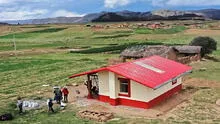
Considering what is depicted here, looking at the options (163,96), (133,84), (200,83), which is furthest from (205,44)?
(133,84)

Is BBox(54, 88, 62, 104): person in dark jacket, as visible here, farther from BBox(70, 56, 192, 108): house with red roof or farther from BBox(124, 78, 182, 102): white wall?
BBox(124, 78, 182, 102): white wall

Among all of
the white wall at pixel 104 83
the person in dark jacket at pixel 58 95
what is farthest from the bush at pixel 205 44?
the person in dark jacket at pixel 58 95

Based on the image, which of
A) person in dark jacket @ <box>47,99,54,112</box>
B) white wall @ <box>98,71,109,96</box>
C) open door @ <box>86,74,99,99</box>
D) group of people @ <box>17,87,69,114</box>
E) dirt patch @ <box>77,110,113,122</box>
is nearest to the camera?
dirt patch @ <box>77,110,113,122</box>

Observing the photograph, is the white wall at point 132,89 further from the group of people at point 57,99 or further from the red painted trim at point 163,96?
the group of people at point 57,99

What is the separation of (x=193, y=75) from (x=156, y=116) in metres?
15.0

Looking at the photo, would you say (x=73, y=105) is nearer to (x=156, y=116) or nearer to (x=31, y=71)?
(x=156, y=116)

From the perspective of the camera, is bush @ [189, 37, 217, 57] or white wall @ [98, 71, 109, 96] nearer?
white wall @ [98, 71, 109, 96]

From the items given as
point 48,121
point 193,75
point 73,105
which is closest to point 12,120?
point 48,121

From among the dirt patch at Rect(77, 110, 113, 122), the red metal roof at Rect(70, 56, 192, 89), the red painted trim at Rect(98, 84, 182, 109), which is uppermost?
the red metal roof at Rect(70, 56, 192, 89)

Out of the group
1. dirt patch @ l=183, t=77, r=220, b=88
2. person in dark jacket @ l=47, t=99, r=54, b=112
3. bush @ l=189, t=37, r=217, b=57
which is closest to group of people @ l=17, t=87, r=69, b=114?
person in dark jacket @ l=47, t=99, r=54, b=112

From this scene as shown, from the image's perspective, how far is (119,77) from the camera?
84.9 feet

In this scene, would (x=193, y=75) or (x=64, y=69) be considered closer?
(x=193, y=75)

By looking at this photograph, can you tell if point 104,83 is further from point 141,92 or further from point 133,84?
point 141,92

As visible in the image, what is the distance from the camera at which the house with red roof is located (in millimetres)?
25016
